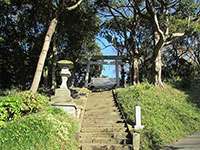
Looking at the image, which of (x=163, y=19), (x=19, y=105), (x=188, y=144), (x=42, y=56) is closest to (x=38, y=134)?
(x=19, y=105)

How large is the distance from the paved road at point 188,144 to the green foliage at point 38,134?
4.26 meters

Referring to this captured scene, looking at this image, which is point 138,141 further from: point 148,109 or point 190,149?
point 148,109

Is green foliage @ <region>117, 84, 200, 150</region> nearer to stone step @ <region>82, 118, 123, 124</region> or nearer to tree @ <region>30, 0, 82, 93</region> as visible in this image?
stone step @ <region>82, 118, 123, 124</region>

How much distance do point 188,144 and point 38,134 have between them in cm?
735

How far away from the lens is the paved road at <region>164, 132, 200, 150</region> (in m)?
17.0

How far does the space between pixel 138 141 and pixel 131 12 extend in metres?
20.1

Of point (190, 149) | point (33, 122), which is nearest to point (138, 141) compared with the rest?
point (190, 149)

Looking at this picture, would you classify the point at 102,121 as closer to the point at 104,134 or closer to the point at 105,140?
the point at 104,134

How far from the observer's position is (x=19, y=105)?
1445 cm

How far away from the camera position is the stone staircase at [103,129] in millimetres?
16828

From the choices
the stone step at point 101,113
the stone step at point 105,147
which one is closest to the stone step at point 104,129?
the stone step at point 105,147

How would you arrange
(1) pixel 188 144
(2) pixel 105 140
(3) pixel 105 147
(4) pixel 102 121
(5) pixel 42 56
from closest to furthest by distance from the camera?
(3) pixel 105 147 < (2) pixel 105 140 < (1) pixel 188 144 < (4) pixel 102 121 < (5) pixel 42 56

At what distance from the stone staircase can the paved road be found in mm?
1830

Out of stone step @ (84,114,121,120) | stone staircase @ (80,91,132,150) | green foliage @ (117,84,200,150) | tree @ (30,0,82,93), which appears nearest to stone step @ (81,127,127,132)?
stone staircase @ (80,91,132,150)
